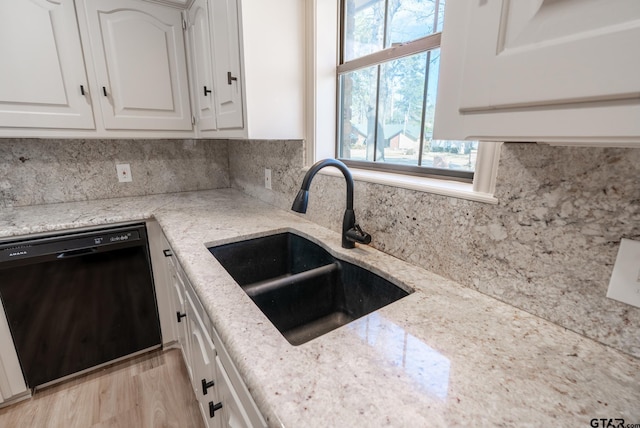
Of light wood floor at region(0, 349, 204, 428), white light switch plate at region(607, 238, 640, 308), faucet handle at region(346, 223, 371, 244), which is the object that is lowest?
light wood floor at region(0, 349, 204, 428)

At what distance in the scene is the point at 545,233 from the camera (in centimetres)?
63

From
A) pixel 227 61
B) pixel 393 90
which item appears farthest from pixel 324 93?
pixel 227 61

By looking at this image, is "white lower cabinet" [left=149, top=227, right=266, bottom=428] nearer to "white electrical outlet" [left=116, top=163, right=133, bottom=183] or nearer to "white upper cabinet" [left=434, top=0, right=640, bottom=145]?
"white upper cabinet" [left=434, top=0, right=640, bottom=145]

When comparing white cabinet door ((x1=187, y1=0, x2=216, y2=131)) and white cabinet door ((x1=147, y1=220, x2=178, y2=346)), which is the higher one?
white cabinet door ((x1=187, y1=0, x2=216, y2=131))

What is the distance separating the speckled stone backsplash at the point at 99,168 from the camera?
63.4 inches

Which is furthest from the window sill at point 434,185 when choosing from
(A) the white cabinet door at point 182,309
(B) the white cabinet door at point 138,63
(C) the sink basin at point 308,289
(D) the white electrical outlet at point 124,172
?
(D) the white electrical outlet at point 124,172

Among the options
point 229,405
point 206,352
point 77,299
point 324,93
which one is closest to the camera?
point 229,405

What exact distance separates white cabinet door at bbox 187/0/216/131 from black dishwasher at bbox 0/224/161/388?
71 centimetres

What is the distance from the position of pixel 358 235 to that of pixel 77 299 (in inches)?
57.2

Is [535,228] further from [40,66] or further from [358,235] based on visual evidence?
[40,66]

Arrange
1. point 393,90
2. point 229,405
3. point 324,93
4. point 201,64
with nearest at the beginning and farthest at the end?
point 229,405 < point 393,90 < point 324,93 < point 201,64

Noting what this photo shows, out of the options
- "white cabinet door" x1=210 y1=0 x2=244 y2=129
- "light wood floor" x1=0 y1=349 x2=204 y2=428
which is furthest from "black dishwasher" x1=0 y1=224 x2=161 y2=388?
"white cabinet door" x1=210 y1=0 x2=244 y2=129

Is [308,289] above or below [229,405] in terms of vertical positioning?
above

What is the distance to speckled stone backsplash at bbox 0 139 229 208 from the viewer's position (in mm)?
1609
